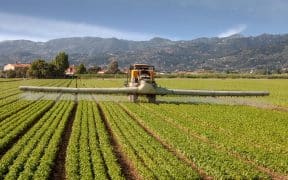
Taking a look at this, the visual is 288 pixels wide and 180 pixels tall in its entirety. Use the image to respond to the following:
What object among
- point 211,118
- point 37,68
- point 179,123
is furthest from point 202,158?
point 37,68

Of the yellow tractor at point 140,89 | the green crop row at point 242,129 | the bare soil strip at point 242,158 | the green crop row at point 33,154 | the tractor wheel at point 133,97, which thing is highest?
the yellow tractor at point 140,89

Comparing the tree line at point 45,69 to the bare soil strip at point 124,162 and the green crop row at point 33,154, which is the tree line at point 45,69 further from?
the bare soil strip at point 124,162

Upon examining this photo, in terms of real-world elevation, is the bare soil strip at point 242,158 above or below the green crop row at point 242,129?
below

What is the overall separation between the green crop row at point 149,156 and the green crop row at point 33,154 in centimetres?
260

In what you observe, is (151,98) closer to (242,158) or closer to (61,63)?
(242,158)

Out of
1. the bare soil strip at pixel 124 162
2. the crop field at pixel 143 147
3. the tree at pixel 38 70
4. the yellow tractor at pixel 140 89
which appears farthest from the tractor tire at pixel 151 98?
the tree at pixel 38 70

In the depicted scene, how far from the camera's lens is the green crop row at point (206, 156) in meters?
13.1

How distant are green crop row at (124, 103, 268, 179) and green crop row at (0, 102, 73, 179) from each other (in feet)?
14.9

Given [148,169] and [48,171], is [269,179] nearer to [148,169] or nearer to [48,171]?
[148,169]

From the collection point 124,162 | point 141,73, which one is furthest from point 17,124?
point 141,73

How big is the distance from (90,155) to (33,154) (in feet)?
6.17

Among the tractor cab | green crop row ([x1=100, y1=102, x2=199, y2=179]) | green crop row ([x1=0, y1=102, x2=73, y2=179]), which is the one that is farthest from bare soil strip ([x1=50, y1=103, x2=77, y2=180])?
the tractor cab

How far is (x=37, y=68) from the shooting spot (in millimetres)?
132750

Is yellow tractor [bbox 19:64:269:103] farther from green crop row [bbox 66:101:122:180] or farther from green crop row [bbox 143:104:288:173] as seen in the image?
green crop row [bbox 66:101:122:180]
